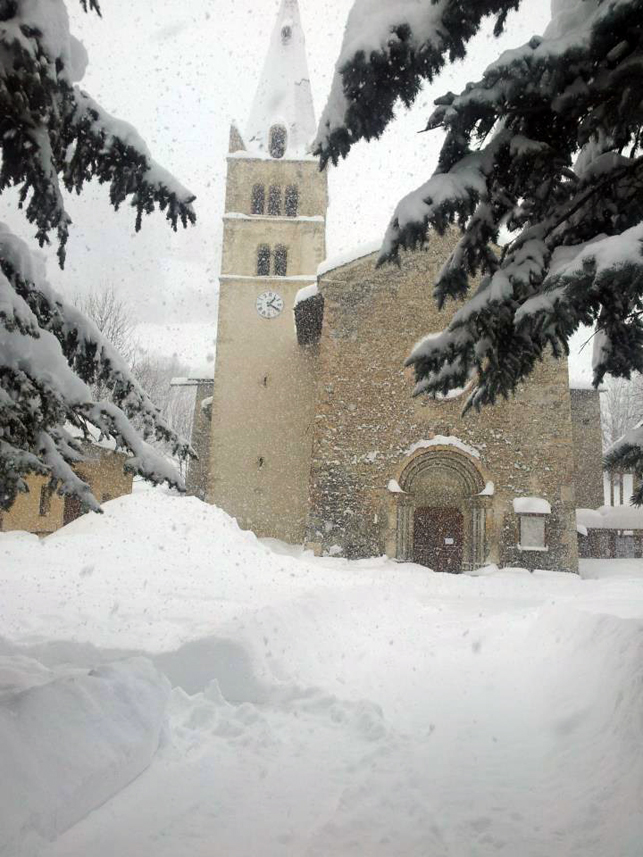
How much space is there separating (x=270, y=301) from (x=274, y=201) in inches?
194

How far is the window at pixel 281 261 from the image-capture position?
83.4 ft

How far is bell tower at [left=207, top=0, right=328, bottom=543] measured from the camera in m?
22.4

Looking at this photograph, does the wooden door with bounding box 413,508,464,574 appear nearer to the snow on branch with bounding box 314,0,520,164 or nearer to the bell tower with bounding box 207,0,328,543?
the bell tower with bounding box 207,0,328,543

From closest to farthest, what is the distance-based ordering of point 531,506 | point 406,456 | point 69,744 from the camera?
point 69,744
point 531,506
point 406,456

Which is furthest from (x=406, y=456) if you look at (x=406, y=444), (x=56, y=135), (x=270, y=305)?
(x=56, y=135)

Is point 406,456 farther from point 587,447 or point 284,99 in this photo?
point 284,99

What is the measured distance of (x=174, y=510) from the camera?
1232cm

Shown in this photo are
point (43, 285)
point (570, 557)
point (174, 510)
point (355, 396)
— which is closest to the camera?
point (43, 285)

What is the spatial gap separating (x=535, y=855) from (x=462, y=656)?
3.94m

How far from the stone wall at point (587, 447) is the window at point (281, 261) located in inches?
519

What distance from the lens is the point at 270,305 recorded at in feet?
80.3

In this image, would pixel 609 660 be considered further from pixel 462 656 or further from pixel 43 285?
pixel 43 285

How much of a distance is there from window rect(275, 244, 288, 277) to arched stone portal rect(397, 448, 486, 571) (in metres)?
12.2

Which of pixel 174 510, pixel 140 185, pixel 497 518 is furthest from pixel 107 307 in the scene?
pixel 140 185
